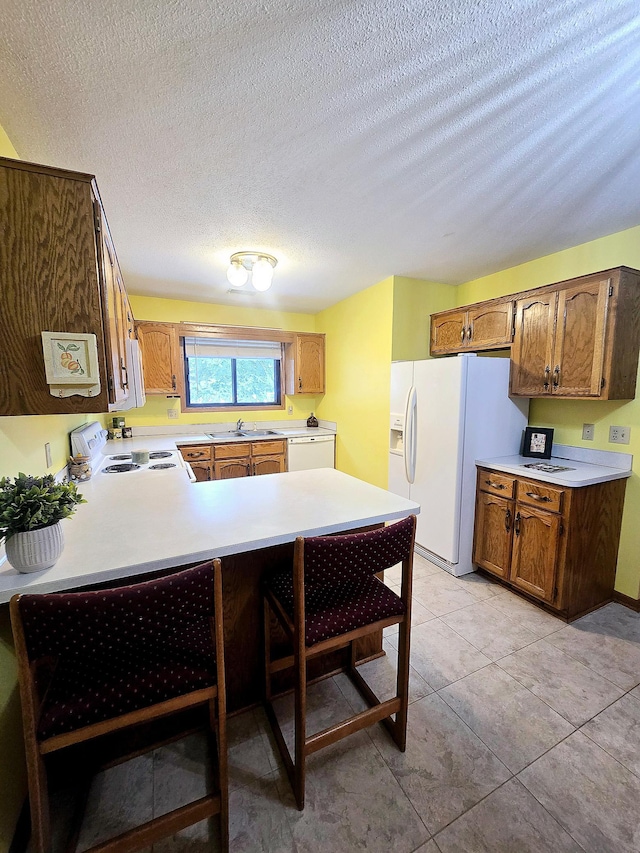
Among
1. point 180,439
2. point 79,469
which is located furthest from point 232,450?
point 79,469

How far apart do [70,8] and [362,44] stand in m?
0.84

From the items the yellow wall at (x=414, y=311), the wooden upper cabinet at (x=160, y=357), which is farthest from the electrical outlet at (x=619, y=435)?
the wooden upper cabinet at (x=160, y=357)

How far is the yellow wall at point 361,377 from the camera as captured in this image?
3428 mm

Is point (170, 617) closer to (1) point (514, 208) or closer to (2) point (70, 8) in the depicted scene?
(2) point (70, 8)

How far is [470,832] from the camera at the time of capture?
3.73 ft

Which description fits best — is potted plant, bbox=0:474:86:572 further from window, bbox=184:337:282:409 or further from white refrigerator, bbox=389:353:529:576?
window, bbox=184:337:282:409

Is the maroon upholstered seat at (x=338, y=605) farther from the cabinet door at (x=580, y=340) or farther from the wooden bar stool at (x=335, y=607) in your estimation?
the cabinet door at (x=580, y=340)

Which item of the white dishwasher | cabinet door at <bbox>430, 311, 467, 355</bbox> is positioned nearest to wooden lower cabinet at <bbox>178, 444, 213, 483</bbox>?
the white dishwasher

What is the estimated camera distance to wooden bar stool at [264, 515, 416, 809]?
111 cm

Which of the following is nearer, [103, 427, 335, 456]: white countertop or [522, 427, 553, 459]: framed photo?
[522, 427, 553, 459]: framed photo

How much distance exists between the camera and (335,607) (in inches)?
51.0

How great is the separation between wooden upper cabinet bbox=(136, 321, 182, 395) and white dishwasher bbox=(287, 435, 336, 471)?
150 centimetres

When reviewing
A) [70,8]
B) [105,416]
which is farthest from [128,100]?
[105,416]

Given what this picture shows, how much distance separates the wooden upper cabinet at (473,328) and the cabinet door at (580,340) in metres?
0.39
